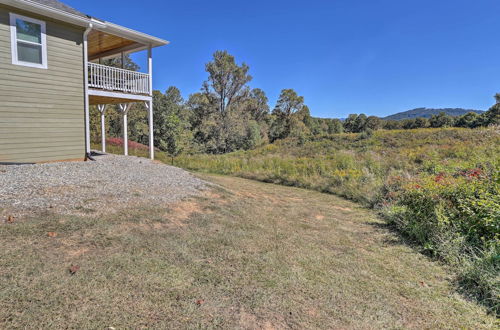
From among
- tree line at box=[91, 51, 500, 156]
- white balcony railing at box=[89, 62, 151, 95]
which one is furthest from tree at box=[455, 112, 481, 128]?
white balcony railing at box=[89, 62, 151, 95]

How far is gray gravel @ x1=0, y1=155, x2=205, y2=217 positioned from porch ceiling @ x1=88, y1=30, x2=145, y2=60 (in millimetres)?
4645

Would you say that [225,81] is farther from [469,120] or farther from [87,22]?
[469,120]

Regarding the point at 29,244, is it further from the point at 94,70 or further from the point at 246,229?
the point at 94,70

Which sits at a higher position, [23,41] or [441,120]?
[441,120]

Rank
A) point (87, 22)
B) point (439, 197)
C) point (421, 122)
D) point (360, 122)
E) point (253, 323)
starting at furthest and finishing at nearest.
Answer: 1. point (360, 122)
2. point (421, 122)
3. point (87, 22)
4. point (439, 197)
5. point (253, 323)

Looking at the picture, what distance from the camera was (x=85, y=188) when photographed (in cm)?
507

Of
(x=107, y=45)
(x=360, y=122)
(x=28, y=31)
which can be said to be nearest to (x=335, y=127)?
(x=360, y=122)

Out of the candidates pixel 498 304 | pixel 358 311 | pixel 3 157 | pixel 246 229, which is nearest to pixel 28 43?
pixel 3 157

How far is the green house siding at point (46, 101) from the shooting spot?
6730mm

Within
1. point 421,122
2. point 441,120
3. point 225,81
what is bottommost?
point 421,122

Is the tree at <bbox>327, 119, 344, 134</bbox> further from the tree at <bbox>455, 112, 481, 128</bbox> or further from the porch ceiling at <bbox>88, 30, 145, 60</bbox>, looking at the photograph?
the porch ceiling at <bbox>88, 30, 145, 60</bbox>

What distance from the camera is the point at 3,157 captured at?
6.77m

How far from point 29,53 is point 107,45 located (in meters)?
3.84

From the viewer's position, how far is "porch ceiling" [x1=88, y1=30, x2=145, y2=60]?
926 cm
